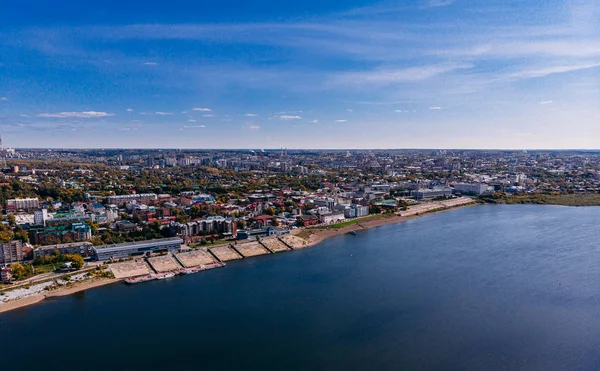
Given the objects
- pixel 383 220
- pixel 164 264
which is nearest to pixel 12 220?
pixel 164 264

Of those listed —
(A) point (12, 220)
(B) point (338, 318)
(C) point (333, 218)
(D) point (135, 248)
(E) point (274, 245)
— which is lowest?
(B) point (338, 318)

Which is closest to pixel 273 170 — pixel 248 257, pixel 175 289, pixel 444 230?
pixel 444 230

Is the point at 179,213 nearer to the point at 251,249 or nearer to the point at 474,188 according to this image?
the point at 251,249

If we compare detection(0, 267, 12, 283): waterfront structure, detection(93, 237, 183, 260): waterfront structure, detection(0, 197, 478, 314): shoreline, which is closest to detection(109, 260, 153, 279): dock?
detection(0, 197, 478, 314): shoreline

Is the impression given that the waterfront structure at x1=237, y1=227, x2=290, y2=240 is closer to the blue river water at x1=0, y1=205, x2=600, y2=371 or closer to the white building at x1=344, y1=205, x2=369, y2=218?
the blue river water at x1=0, y1=205, x2=600, y2=371

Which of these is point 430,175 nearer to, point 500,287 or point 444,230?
point 444,230

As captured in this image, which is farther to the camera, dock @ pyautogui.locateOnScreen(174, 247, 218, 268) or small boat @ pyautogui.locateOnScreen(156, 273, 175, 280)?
dock @ pyautogui.locateOnScreen(174, 247, 218, 268)
